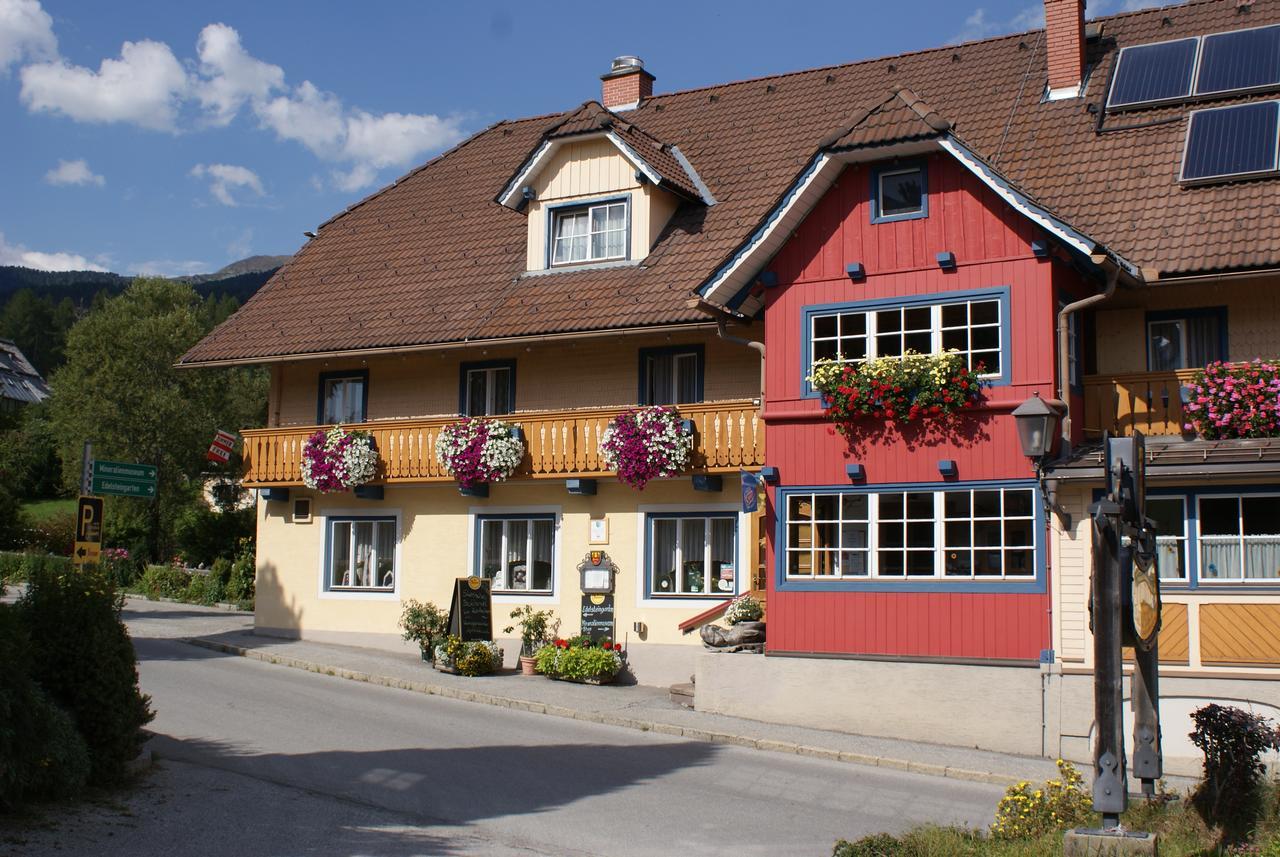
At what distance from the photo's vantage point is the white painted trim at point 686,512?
20.7m

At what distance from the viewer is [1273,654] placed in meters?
15.5

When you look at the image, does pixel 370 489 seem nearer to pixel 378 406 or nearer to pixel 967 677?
pixel 378 406

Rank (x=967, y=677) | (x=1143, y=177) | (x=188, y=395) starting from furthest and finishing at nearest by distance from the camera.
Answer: (x=188, y=395)
(x=1143, y=177)
(x=967, y=677)

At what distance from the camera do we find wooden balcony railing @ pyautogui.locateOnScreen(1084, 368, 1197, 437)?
56.1 ft

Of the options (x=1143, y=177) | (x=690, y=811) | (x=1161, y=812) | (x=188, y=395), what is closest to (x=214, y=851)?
(x=690, y=811)

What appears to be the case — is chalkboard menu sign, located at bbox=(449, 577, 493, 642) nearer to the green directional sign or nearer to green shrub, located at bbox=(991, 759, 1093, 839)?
the green directional sign

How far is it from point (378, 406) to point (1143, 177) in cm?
1348

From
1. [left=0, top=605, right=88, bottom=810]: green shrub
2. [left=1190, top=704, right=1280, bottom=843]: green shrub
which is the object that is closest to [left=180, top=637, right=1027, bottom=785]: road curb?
[left=1190, top=704, right=1280, bottom=843]: green shrub

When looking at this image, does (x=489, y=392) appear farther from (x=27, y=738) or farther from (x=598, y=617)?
(x=27, y=738)

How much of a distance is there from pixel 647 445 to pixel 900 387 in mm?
4338

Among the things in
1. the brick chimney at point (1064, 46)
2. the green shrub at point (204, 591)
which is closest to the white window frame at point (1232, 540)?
the brick chimney at point (1064, 46)

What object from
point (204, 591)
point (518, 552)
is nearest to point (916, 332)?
point (518, 552)

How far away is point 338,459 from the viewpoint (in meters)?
23.3

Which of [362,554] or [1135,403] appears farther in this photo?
[362,554]
